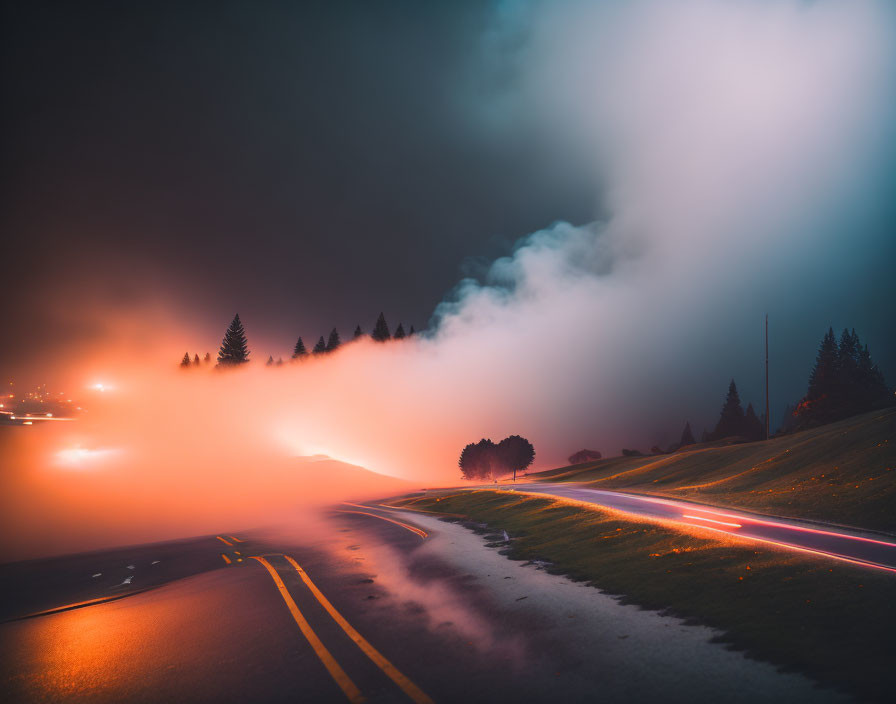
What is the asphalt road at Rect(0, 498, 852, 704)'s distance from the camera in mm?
5629

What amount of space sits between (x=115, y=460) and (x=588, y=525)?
5069cm

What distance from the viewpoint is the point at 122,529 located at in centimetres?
2934

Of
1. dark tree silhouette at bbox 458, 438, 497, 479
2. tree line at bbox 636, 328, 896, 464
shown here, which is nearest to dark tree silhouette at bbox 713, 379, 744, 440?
tree line at bbox 636, 328, 896, 464

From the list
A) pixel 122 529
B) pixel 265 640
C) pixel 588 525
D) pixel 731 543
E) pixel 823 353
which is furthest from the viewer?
pixel 823 353

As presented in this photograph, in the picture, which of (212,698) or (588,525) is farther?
(588,525)

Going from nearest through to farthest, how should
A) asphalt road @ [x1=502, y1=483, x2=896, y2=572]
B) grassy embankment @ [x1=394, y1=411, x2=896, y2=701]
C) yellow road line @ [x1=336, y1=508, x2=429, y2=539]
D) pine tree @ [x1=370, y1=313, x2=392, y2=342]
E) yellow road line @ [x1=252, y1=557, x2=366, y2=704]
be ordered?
yellow road line @ [x1=252, y1=557, x2=366, y2=704], grassy embankment @ [x1=394, y1=411, x2=896, y2=701], asphalt road @ [x1=502, y1=483, x2=896, y2=572], yellow road line @ [x1=336, y1=508, x2=429, y2=539], pine tree @ [x1=370, y1=313, x2=392, y2=342]

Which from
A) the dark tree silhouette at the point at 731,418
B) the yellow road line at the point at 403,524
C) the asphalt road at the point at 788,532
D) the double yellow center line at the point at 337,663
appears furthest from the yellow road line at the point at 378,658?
the dark tree silhouette at the point at 731,418

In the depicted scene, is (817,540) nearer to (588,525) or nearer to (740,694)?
(588,525)

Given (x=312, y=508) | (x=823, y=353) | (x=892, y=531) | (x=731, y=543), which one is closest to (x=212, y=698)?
(x=731, y=543)

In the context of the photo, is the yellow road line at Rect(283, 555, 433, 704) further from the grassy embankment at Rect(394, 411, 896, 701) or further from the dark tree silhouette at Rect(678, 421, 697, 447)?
the dark tree silhouette at Rect(678, 421, 697, 447)

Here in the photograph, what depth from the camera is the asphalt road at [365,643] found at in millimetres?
5629

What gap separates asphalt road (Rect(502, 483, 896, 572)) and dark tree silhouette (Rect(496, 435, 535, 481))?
78560 millimetres

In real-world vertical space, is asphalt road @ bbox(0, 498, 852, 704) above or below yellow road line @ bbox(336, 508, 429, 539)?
above

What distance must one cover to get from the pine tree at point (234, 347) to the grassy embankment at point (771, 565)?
266ft
